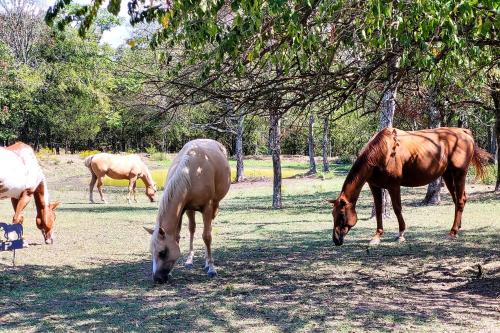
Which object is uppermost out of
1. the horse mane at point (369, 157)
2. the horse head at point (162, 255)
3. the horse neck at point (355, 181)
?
the horse mane at point (369, 157)

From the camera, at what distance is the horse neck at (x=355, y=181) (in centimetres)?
951

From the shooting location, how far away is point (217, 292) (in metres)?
6.87

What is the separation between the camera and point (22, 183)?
1037cm

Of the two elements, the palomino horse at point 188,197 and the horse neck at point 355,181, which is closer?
the palomino horse at point 188,197

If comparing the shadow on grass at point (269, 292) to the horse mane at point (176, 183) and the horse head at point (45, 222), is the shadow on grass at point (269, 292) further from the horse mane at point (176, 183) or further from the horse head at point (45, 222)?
the horse head at point (45, 222)

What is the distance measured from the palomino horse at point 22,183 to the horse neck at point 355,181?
5723 mm

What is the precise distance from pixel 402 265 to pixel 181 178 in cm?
348

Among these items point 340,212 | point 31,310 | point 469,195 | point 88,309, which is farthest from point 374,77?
point 469,195

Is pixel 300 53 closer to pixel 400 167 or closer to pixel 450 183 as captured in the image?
pixel 400 167

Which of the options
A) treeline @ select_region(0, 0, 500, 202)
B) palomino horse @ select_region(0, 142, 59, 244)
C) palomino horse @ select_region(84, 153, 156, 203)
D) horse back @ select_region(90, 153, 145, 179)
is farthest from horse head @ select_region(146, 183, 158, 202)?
palomino horse @ select_region(0, 142, 59, 244)

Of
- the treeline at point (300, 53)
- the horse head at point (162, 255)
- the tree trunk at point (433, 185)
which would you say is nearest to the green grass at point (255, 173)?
the tree trunk at point (433, 185)

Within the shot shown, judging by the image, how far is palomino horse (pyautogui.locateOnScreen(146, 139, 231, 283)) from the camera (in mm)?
7312

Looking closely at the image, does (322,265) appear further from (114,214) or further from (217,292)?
(114,214)

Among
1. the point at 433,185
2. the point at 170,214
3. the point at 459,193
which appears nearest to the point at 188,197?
the point at 170,214
